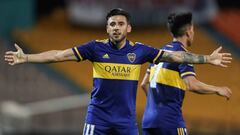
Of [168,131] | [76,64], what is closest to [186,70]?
[168,131]

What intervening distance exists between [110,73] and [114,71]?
4 cm

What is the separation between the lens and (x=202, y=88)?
7.66 metres

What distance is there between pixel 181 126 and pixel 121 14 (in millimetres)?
1430

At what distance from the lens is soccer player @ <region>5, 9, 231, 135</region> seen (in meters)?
7.33

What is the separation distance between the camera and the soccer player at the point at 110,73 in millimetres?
7332

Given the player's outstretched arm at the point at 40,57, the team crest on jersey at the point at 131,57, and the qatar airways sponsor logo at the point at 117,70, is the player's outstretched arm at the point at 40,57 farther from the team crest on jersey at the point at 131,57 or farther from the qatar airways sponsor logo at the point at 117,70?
the team crest on jersey at the point at 131,57

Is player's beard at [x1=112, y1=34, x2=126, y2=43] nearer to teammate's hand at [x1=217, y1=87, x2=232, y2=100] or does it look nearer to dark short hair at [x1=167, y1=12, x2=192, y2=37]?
dark short hair at [x1=167, y1=12, x2=192, y2=37]

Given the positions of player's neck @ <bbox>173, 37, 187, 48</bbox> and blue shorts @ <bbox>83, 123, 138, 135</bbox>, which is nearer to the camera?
blue shorts @ <bbox>83, 123, 138, 135</bbox>

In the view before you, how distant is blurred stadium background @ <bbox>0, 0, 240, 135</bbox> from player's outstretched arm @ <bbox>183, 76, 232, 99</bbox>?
6693 mm

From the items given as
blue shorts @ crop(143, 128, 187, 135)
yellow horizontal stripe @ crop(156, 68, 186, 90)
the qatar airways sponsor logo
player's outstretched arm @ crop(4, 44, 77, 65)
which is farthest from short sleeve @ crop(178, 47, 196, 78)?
player's outstretched arm @ crop(4, 44, 77, 65)

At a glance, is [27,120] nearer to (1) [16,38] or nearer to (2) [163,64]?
(1) [16,38]

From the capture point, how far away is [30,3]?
1980cm

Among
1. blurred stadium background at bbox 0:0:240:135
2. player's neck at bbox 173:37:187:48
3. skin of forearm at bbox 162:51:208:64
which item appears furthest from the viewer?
blurred stadium background at bbox 0:0:240:135

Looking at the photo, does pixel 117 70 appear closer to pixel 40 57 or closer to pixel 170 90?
pixel 40 57
